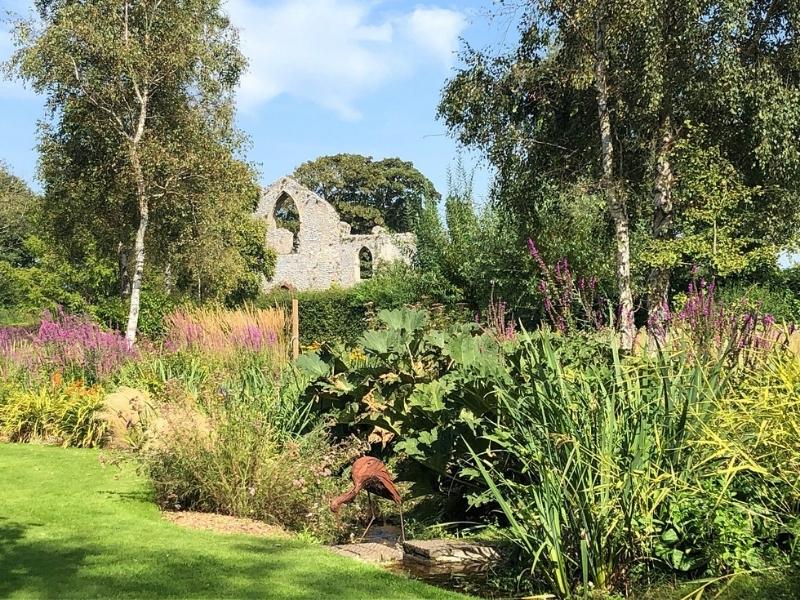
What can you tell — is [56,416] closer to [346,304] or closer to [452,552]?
[452,552]

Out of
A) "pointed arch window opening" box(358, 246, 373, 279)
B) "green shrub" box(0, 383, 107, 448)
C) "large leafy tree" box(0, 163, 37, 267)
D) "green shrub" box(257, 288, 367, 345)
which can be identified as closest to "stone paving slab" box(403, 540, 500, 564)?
"green shrub" box(0, 383, 107, 448)

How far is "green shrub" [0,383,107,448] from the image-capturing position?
A: 8094 mm

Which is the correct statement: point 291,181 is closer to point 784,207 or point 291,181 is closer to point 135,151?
point 135,151

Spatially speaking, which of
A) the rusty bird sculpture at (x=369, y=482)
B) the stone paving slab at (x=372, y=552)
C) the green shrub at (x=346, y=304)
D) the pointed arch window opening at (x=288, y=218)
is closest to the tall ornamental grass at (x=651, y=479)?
the stone paving slab at (x=372, y=552)

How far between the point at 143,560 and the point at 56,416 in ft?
17.5

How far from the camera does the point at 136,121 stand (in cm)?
1592

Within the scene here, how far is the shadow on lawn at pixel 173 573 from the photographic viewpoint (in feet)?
11.0

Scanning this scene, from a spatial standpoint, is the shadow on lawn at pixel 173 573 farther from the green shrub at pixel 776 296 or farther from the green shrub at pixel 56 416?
the green shrub at pixel 776 296

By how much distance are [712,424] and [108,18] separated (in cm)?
1496

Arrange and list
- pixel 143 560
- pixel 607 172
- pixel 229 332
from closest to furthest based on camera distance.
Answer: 1. pixel 143 560
2. pixel 229 332
3. pixel 607 172

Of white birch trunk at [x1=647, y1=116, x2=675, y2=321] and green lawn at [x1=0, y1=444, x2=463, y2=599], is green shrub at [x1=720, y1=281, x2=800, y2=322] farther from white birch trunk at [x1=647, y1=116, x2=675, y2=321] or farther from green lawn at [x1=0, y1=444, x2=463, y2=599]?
green lawn at [x1=0, y1=444, x2=463, y2=599]

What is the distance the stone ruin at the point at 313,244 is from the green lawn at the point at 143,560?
94.2 feet

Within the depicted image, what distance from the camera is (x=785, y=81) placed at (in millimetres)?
11820

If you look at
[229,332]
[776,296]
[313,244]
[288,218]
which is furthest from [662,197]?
[288,218]
